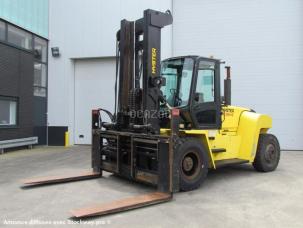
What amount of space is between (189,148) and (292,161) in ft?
17.9

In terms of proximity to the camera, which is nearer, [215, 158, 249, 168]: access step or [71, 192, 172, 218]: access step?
[71, 192, 172, 218]: access step

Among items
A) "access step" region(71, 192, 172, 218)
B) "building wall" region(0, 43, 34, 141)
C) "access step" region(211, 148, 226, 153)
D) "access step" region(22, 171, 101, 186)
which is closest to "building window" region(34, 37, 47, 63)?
"building wall" region(0, 43, 34, 141)

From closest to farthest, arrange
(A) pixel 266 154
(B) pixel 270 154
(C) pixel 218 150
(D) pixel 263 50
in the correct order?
(C) pixel 218 150
(A) pixel 266 154
(B) pixel 270 154
(D) pixel 263 50

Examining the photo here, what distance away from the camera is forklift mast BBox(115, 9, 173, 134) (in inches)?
260

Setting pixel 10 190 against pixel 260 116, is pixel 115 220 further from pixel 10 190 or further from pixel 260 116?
pixel 260 116

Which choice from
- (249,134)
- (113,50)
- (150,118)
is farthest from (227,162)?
(113,50)

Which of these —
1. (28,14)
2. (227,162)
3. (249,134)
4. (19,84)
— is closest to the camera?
(227,162)

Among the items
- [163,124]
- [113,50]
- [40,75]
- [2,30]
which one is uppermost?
[2,30]

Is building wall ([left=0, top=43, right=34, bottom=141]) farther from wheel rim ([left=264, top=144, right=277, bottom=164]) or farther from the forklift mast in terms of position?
wheel rim ([left=264, top=144, right=277, bottom=164])

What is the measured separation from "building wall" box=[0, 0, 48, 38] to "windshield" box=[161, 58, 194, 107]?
7335 mm

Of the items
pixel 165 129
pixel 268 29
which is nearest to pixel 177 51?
pixel 268 29

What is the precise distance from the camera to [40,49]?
14484 millimetres

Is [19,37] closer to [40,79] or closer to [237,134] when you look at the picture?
[40,79]

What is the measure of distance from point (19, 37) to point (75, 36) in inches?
94.9
